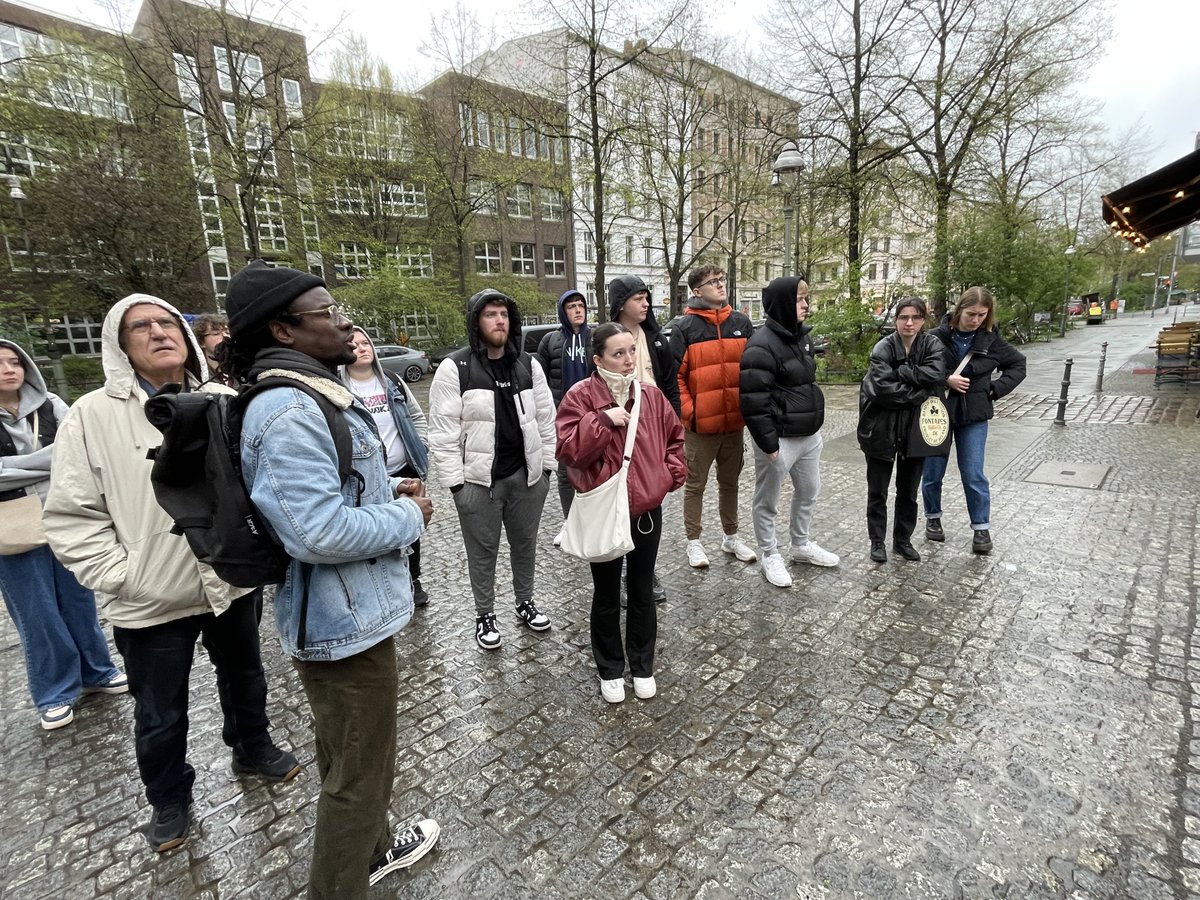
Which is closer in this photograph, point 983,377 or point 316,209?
point 983,377

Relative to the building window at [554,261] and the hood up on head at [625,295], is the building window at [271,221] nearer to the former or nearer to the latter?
the hood up on head at [625,295]

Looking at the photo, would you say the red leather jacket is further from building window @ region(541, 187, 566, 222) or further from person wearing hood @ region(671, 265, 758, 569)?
building window @ region(541, 187, 566, 222)

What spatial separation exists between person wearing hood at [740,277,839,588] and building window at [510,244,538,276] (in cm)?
3567

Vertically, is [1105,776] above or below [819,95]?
below

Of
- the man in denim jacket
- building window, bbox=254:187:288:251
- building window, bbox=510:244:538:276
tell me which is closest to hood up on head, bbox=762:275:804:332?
the man in denim jacket

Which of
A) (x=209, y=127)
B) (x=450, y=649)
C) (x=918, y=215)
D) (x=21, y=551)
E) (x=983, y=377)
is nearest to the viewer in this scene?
(x=21, y=551)

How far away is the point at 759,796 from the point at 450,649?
2079 millimetres

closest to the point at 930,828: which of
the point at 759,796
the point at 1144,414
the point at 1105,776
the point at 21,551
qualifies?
the point at 759,796

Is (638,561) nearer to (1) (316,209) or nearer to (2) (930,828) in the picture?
(2) (930,828)

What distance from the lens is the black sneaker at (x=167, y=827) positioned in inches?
91.1

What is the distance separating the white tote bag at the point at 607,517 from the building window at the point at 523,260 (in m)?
37.0

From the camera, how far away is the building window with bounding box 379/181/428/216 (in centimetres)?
2584

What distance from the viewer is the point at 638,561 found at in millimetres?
3053

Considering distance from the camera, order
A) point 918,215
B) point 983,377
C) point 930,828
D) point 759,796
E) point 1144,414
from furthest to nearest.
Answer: point 918,215
point 1144,414
point 983,377
point 759,796
point 930,828
